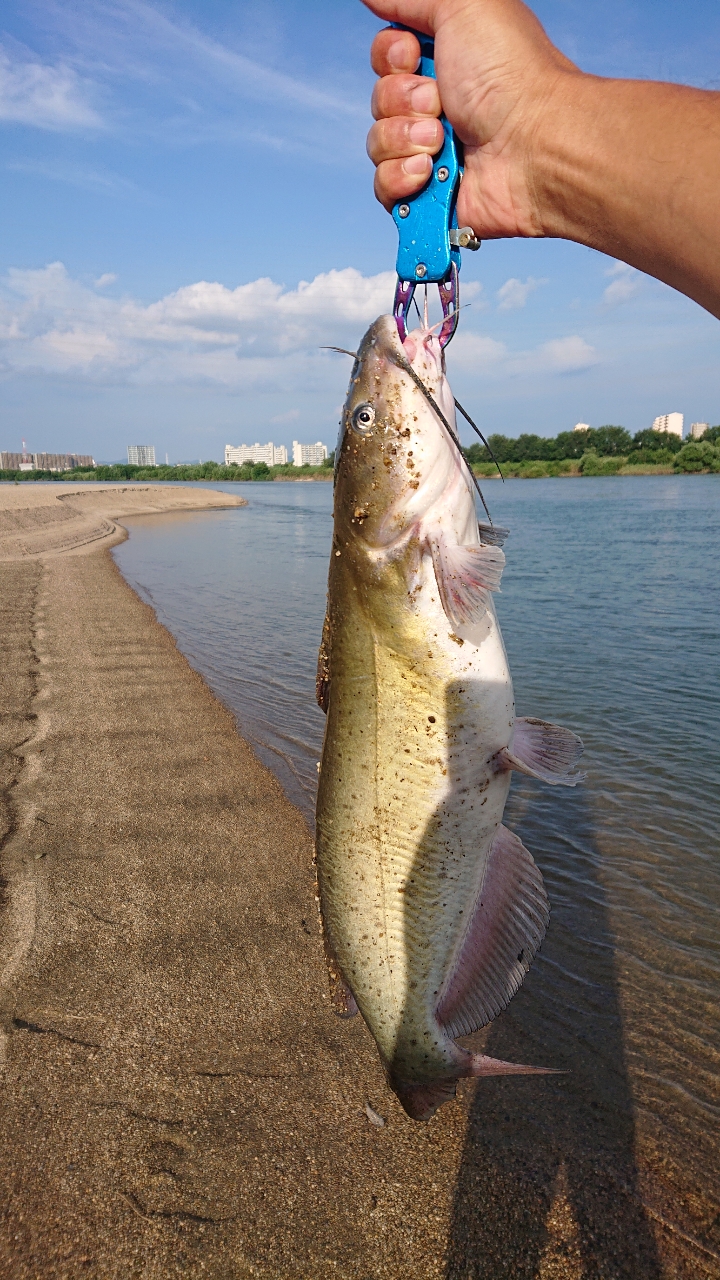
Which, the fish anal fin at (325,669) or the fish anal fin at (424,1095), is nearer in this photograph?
the fish anal fin at (424,1095)

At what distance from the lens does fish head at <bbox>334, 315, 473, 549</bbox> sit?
256cm

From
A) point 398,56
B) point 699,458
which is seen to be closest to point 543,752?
point 398,56

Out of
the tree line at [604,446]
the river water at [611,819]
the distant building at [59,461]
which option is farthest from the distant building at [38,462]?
the river water at [611,819]

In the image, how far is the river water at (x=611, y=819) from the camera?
13.0ft

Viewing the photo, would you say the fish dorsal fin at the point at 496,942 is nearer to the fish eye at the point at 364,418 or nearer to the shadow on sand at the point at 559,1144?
the shadow on sand at the point at 559,1144

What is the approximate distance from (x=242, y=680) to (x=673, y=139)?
11356 millimetres

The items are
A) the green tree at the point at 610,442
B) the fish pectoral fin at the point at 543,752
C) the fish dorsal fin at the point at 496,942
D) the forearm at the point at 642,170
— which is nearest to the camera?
the forearm at the point at 642,170

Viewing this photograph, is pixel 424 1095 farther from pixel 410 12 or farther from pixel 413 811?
pixel 410 12

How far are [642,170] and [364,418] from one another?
3.58 feet

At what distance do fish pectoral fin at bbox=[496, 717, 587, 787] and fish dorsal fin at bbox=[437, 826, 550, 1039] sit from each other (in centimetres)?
29

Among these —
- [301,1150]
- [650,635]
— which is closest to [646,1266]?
[301,1150]

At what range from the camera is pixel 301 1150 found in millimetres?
3684

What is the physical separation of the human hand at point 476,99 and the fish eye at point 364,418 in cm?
75

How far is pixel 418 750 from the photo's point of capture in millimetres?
2648
